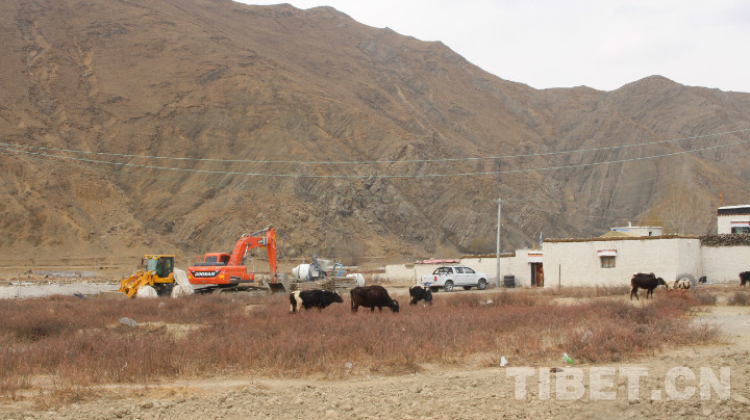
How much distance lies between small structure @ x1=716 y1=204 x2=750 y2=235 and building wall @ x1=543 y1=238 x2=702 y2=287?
1561 cm

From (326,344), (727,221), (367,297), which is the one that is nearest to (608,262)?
(367,297)

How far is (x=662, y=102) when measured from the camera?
140 metres

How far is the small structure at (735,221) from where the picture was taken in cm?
4750

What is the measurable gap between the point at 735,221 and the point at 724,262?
15.7 meters

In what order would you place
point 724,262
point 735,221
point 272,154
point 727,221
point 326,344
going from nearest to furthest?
1. point 326,344
2. point 724,262
3. point 735,221
4. point 727,221
5. point 272,154

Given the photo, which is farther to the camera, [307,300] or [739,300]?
[739,300]

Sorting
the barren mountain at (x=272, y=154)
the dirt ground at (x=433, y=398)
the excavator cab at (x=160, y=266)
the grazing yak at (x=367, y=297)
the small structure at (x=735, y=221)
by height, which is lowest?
the dirt ground at (x=433, y=398)

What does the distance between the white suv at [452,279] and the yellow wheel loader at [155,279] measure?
1519 cm

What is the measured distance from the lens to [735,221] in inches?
1900

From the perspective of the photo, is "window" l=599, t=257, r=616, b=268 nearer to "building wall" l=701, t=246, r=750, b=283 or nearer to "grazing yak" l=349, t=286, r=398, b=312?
"building wall" l=701, t=246, r=750, b=283

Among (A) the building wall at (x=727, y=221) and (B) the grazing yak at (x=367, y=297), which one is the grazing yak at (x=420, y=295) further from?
(A) the building wall at (x=727, y=221)

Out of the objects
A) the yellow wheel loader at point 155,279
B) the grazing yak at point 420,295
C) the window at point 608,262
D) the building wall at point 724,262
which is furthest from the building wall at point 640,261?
the yellow wheel loader at point 155,279

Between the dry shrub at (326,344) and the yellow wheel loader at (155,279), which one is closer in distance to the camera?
the dry shrub at (326,344)

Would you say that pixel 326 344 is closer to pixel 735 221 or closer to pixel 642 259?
pixel 642 259
